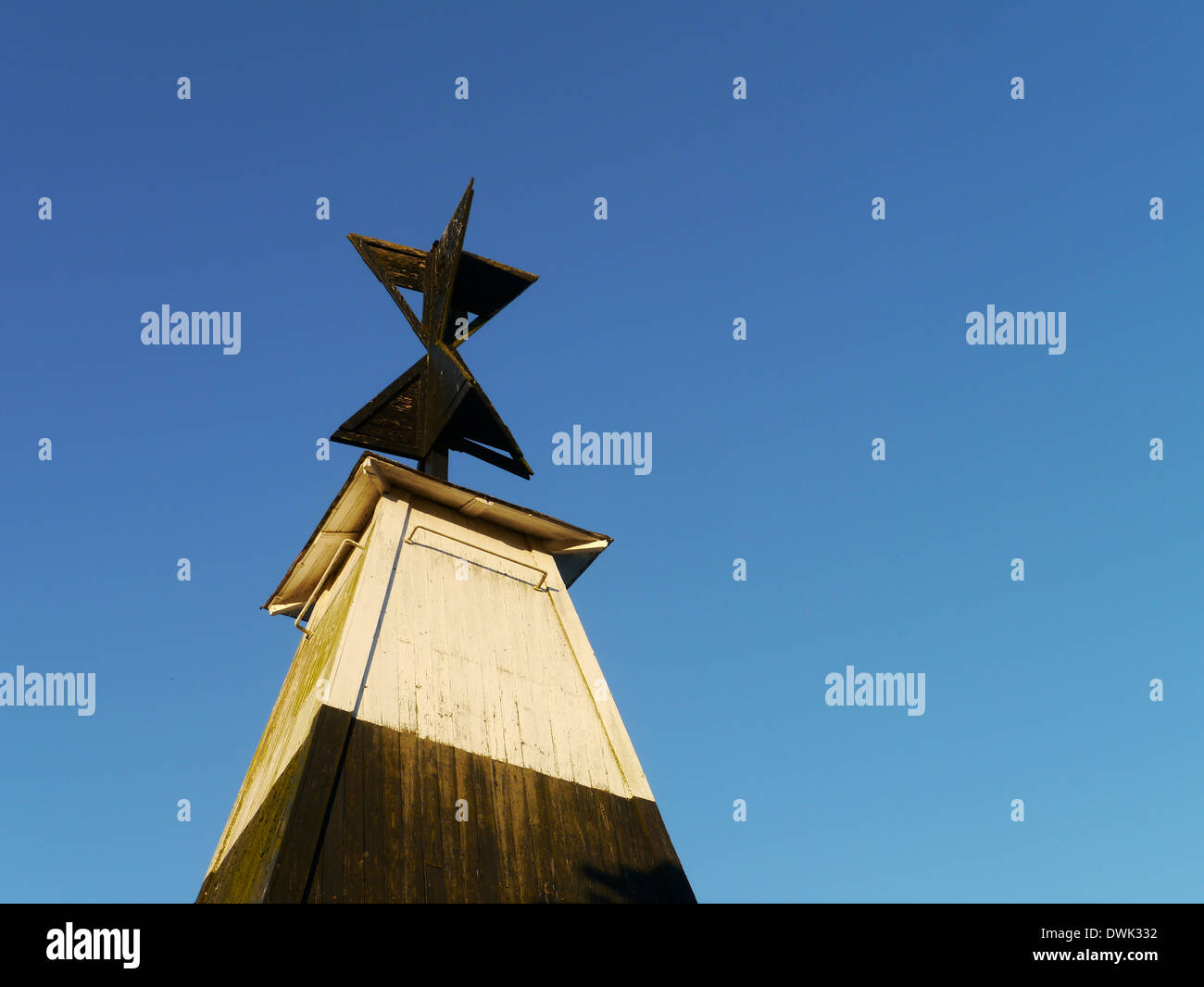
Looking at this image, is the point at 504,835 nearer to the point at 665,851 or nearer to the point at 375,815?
the point at 375,815

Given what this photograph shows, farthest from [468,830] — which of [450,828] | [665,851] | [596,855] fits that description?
[665,851]

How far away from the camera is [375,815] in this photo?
23.9ft

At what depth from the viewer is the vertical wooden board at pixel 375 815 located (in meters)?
6.81

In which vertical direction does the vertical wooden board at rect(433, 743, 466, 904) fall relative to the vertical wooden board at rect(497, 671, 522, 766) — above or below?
below

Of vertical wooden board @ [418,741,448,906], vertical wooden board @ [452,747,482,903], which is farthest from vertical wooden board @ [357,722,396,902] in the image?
vertical wooden board @ [452,747,482,903]

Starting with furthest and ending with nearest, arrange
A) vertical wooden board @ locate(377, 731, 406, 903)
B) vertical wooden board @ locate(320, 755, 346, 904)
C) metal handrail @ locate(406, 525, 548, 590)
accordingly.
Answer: metal handrail @ locate(406, 525, 548, 590)
vertical wooden board @ locate(377, 731, 406, 903)
vertical wooden board @ locate(320, 755, 346, 904)

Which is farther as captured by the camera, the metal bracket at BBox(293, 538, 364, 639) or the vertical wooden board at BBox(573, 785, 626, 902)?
the metal bracket at BBox(293, 538, 364, 639)

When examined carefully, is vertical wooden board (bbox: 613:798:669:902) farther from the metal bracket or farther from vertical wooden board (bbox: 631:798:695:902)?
the metal bracket

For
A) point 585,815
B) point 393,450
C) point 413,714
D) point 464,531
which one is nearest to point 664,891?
point 585,815

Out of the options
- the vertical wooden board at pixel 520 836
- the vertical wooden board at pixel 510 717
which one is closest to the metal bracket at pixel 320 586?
the vertical wooden board at pixel 510 717

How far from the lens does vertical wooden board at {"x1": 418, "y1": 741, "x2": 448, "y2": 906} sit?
701 cm

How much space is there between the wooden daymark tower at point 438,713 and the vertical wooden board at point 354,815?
1 centimetres

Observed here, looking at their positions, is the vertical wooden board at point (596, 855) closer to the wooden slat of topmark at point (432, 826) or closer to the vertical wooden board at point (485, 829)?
the vertical wooden board at point (485, 829)

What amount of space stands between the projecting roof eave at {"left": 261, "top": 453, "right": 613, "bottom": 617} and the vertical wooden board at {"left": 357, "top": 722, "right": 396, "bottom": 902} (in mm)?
3019
